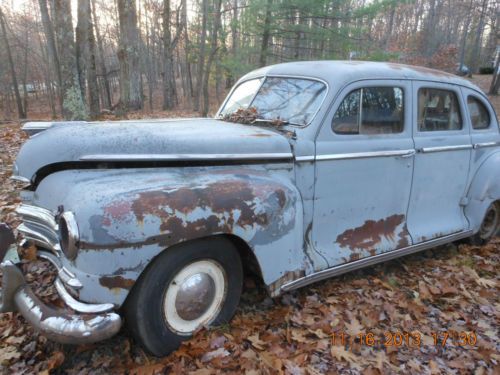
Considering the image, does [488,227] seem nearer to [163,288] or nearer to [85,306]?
[163,288]

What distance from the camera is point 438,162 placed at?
393cm

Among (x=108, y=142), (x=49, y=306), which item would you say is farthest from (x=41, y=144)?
(x=49, y=306)

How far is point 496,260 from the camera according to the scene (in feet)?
14.6

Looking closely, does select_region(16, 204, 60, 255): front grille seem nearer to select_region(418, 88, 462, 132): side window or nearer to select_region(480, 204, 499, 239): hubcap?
select_region(418, 88, 462, 132): side window

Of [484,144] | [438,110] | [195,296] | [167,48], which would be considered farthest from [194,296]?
[167,48]

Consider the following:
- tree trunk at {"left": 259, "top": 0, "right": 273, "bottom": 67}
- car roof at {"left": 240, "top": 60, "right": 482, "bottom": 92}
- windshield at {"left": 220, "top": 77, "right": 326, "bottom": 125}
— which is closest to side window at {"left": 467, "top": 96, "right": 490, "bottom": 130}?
car roof at {"left": 240, "top": 60, "right": 482, "bottom": 92}

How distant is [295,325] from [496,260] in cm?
295

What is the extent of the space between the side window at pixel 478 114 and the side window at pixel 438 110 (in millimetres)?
261

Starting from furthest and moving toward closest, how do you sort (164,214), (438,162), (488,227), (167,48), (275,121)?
(167,48) < (488,227) < (438,162) < (275,121) < (164,214)

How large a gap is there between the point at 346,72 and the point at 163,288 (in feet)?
7.83

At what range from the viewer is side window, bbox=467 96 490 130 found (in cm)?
436

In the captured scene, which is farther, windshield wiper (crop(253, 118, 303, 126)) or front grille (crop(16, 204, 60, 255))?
windshield wiper (crop(253, 118, 303, 126))

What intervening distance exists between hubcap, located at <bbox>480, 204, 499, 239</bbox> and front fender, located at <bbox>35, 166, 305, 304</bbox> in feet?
10.1
